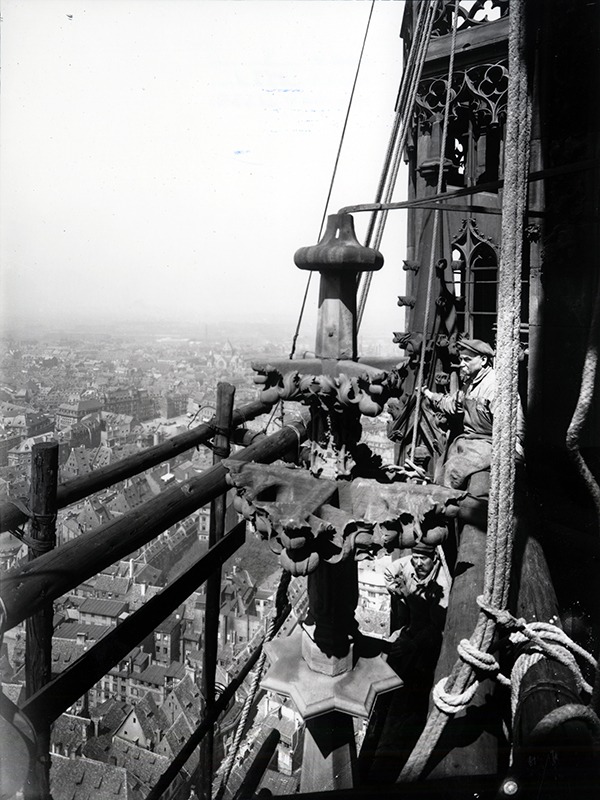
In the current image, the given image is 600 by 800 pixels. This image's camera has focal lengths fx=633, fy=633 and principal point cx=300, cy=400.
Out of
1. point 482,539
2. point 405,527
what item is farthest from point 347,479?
point 482,539

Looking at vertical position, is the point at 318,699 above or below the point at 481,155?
below

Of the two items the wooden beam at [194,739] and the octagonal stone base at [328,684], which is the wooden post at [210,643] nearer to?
the wooden beam at [194,739]

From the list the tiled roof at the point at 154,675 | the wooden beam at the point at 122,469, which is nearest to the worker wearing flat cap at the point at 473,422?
the wooden beam at the point at 122,469

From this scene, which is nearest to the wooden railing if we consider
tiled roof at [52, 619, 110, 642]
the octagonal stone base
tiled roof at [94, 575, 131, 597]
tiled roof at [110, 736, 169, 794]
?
the octagonal stone base

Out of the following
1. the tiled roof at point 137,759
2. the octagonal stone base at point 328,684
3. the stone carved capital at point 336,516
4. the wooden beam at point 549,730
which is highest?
the stone carved capital at point 336,516

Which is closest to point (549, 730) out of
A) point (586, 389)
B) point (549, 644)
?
point (549, 644)

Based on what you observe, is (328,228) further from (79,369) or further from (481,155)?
(79,369)
